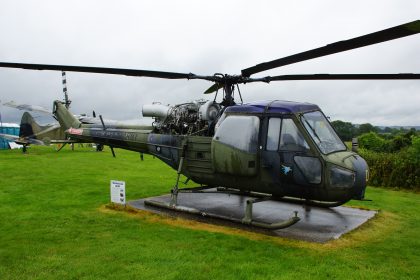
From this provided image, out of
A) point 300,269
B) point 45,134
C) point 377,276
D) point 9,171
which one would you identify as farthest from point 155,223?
point 45,134

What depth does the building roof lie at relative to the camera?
7.75 meters

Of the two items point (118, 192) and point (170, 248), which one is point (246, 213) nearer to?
point (170, 248)

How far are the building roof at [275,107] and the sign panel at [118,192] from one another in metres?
3.75

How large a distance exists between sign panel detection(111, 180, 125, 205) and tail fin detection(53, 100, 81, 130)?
387cm

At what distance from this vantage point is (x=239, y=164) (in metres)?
8.03

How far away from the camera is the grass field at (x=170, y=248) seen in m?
5.70

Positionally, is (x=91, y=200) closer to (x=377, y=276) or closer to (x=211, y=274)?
(x=211, y=274)

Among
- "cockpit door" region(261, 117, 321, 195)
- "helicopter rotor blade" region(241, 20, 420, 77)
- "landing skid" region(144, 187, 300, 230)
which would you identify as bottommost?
"landing skid" region(144, 187, 300, 230)

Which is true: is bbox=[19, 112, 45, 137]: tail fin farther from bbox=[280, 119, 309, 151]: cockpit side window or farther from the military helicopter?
bbox=[280, 119, 309, 151]: cockpit side window

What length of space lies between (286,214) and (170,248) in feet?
12.2

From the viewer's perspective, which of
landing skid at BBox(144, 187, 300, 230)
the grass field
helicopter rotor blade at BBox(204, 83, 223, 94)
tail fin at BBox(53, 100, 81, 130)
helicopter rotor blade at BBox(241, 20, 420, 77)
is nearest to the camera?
helicopter rotor blade at BBox(241, 20, 420, 77)

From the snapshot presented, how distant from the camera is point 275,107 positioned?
26.0 ft

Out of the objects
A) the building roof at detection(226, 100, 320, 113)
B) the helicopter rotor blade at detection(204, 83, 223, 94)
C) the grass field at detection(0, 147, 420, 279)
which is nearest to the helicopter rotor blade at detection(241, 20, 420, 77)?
the building roof at detection(226, 100, 320, 113)

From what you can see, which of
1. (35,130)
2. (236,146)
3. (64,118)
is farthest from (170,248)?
(35,130)
